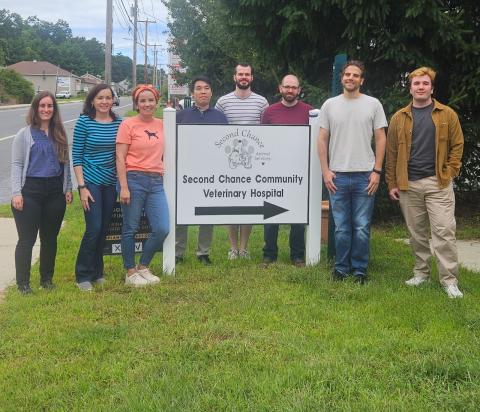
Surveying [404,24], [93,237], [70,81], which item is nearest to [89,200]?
[93,237]

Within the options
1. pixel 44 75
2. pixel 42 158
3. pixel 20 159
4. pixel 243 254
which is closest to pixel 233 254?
pixel 243 254

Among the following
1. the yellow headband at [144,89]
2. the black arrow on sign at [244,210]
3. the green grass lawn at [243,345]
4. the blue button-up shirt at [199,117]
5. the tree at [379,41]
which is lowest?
the green grass lawn at [243,345]

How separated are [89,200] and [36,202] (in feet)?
1.41

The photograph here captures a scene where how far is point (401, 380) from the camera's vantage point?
337 centimetres

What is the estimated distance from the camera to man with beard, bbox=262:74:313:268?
5.86 meters

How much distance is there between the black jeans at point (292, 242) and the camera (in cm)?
625

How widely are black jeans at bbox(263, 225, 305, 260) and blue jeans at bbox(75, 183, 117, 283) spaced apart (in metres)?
1.71

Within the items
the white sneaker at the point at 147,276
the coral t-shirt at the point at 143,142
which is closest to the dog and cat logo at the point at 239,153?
the coral t-shirt at the point at 143,142

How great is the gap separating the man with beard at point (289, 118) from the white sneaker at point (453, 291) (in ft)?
5.13

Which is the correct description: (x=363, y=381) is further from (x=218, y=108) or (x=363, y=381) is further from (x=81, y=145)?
(x=218, y=108)

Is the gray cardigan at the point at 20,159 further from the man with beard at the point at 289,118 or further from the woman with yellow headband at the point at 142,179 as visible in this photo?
the man with beard at the point at 289,118

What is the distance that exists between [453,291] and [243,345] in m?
2.08

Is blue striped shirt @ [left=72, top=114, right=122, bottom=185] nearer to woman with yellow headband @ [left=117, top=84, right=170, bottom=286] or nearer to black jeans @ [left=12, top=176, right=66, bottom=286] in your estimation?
woman with yellow headband @ [left=117, top=84, right=170, bottom=286]

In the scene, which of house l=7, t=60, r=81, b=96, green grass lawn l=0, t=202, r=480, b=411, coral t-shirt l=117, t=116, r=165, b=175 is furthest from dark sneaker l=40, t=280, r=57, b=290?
house l=7, t=60, r=81, b=96
